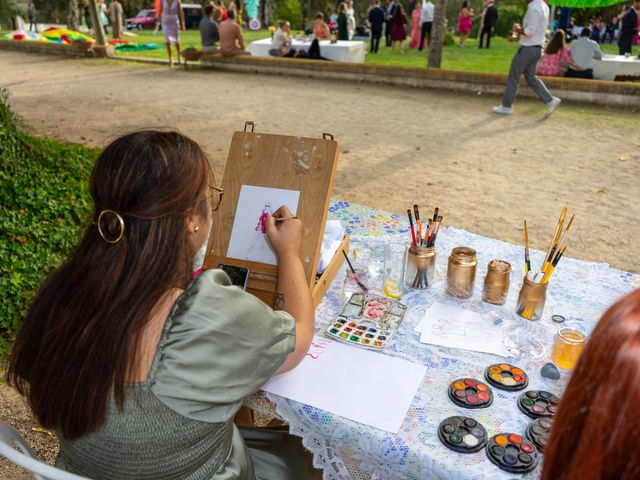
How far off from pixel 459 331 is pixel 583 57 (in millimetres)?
8969

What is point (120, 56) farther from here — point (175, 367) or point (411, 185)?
point (175, 367)

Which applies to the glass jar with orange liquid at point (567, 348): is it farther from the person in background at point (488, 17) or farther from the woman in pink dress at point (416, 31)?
the person in background at point (488, 17)

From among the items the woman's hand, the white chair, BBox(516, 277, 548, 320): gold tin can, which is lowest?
the white chair

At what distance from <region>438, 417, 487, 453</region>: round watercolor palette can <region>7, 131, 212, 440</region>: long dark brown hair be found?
→ 0.68 metres

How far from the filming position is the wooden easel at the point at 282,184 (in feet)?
5.41

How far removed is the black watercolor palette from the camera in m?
1.22

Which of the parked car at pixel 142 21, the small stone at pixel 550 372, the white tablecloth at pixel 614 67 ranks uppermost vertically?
the parked car at pixel 142 21

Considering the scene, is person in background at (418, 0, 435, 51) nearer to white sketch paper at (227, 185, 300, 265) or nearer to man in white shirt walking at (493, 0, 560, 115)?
man in white shirt walking at (493, 0, 560, 115)

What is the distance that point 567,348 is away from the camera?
1.38 meters

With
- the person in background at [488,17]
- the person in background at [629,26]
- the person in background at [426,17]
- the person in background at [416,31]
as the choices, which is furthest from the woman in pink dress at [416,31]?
the person in background at [629,26]

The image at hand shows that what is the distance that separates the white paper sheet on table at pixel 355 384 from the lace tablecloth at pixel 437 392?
23mm

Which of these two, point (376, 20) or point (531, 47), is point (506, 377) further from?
point (376, 20)

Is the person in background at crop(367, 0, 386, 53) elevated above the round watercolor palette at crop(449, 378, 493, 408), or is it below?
above

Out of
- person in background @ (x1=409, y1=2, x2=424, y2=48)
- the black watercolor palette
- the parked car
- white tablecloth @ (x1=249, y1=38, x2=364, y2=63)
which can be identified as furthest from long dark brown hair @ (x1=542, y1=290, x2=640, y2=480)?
the parked car
